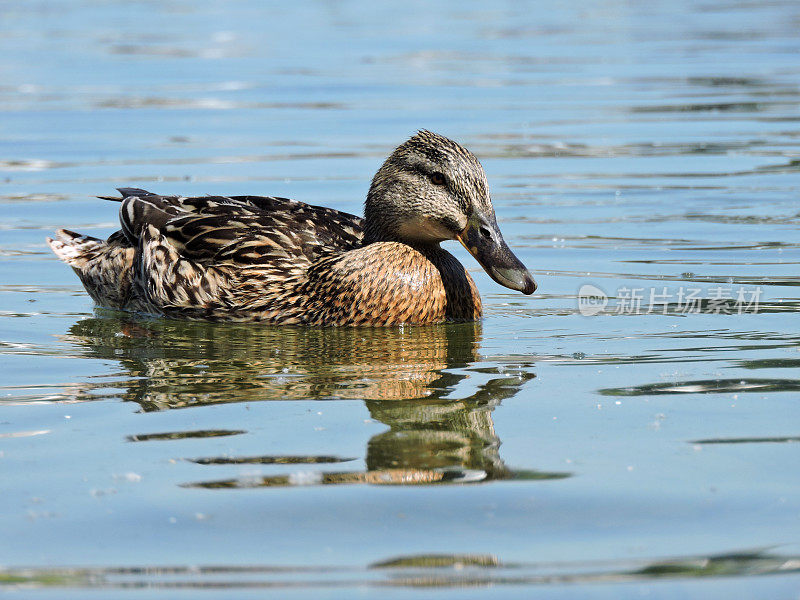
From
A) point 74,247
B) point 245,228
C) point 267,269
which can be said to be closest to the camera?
point 267,269

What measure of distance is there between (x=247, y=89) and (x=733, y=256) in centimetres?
1211

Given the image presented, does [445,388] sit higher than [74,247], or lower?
lower

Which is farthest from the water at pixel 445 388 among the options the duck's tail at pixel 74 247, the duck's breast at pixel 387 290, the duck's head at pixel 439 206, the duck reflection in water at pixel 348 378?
the duck's head at pixel 439 206

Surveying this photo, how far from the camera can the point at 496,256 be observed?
27.7 ft

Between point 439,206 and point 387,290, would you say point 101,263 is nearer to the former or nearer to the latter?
point 387,290

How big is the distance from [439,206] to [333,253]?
1.00 metres

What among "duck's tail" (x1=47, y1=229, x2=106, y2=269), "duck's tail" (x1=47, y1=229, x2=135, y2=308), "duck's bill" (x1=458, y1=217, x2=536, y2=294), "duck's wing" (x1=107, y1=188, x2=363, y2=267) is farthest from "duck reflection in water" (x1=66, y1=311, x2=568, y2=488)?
"duck's tail" (x1=47, y1=229, x2=106, y2=269)

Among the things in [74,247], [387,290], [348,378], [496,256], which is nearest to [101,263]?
[74,247]

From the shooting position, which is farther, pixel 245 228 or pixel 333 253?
pixel 245 228

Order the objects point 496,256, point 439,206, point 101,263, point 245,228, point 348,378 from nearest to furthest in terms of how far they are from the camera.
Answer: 1. point 348,378
2. point 496,256
3. point 439,206
4. point 245,228
5. point 101,263

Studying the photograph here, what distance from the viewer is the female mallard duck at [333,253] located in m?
8.70

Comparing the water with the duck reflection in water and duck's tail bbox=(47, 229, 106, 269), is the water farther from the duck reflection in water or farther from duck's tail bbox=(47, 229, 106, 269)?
duck's tail bbox=(47, 229, 106, 269)

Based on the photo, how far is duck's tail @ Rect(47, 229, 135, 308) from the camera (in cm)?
1017

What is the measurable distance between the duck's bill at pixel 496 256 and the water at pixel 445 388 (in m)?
0.38
